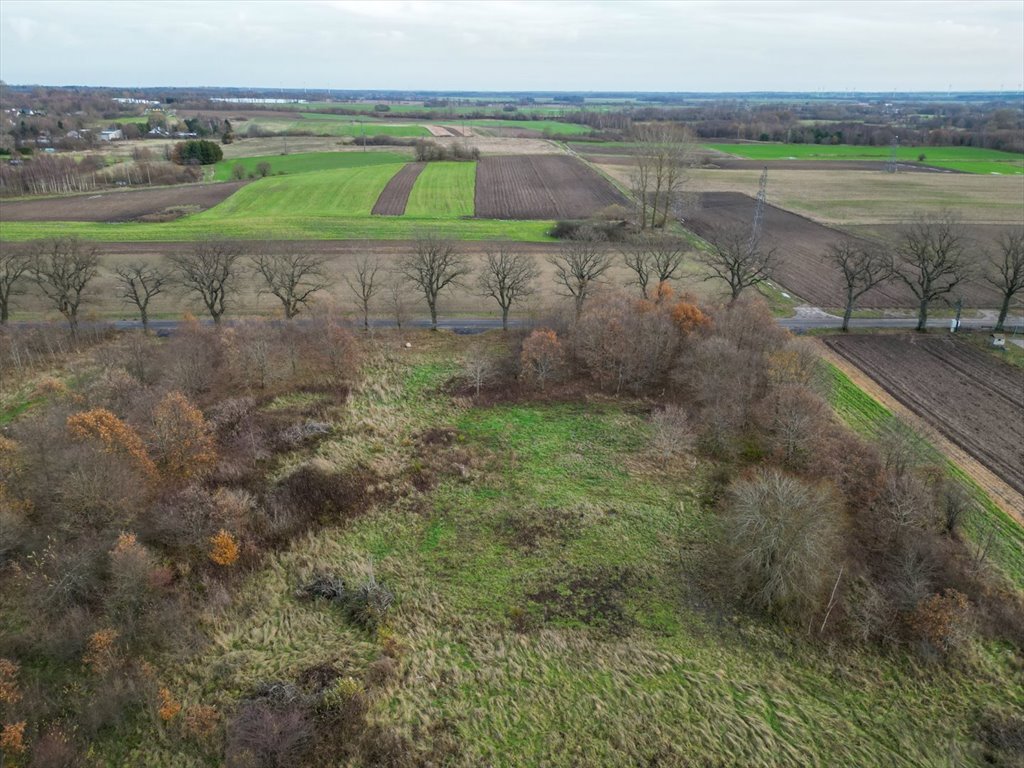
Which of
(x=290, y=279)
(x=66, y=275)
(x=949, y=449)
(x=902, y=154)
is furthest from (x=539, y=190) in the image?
(x=902, y=154)

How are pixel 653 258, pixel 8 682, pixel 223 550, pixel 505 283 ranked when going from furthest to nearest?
pixel 653 258
pixel 505 283
pixel 223 550
pixel 8 682

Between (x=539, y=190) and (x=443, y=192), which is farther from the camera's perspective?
(x=539, y=190)

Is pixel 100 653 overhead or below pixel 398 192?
below

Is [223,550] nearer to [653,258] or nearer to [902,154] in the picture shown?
[653,258]

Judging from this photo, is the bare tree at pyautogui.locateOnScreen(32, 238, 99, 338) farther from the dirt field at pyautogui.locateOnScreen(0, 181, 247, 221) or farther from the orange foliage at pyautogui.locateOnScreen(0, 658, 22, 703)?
the dirt field at pyautogui.locateOnScreen(0, 181, 247, 221)

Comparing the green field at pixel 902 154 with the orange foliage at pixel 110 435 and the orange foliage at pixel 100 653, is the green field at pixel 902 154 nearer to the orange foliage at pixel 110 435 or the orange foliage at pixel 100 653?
the orange foliage at pixel 110 435

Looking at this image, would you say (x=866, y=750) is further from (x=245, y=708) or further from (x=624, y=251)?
(x=624, y=251)

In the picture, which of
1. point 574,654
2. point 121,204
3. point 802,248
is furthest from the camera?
point 121,204

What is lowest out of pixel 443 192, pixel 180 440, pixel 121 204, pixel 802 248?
pixel 180 440
